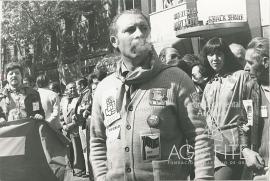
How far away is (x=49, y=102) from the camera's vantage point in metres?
4.29

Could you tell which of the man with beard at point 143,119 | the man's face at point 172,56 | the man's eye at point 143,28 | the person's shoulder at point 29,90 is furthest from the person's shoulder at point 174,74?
the person's shoulder at point 29,90

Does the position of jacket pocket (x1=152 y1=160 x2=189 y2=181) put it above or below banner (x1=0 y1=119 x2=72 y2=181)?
above

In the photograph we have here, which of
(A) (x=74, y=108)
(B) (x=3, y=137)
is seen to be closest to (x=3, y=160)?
(B) (x=3, y=137)

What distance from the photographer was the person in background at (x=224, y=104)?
10.3 ft

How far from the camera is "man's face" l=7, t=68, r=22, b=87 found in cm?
421

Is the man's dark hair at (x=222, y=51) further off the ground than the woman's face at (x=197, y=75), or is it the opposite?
the man's dark hair at (x=222, y=51)

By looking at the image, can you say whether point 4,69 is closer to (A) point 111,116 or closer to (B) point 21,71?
(B) point 21,71

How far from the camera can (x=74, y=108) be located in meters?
4.46

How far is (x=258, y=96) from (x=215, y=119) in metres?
0.31

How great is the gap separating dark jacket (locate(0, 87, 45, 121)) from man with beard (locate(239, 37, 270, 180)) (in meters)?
1.88

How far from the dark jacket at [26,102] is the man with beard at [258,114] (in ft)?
6.18

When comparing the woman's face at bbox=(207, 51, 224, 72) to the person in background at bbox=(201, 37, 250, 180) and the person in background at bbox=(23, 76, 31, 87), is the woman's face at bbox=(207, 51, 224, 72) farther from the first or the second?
the person in background at bbox=(23, 76, 31, 87)

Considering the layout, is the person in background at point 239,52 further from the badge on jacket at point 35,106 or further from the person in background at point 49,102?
the badge on jacket at point 35,106

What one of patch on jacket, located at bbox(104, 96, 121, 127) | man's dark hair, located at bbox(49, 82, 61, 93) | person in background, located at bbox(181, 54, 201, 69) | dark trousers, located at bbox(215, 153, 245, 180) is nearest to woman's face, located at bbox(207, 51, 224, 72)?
person in background, located at bbox(181, 54, 201, 69)
